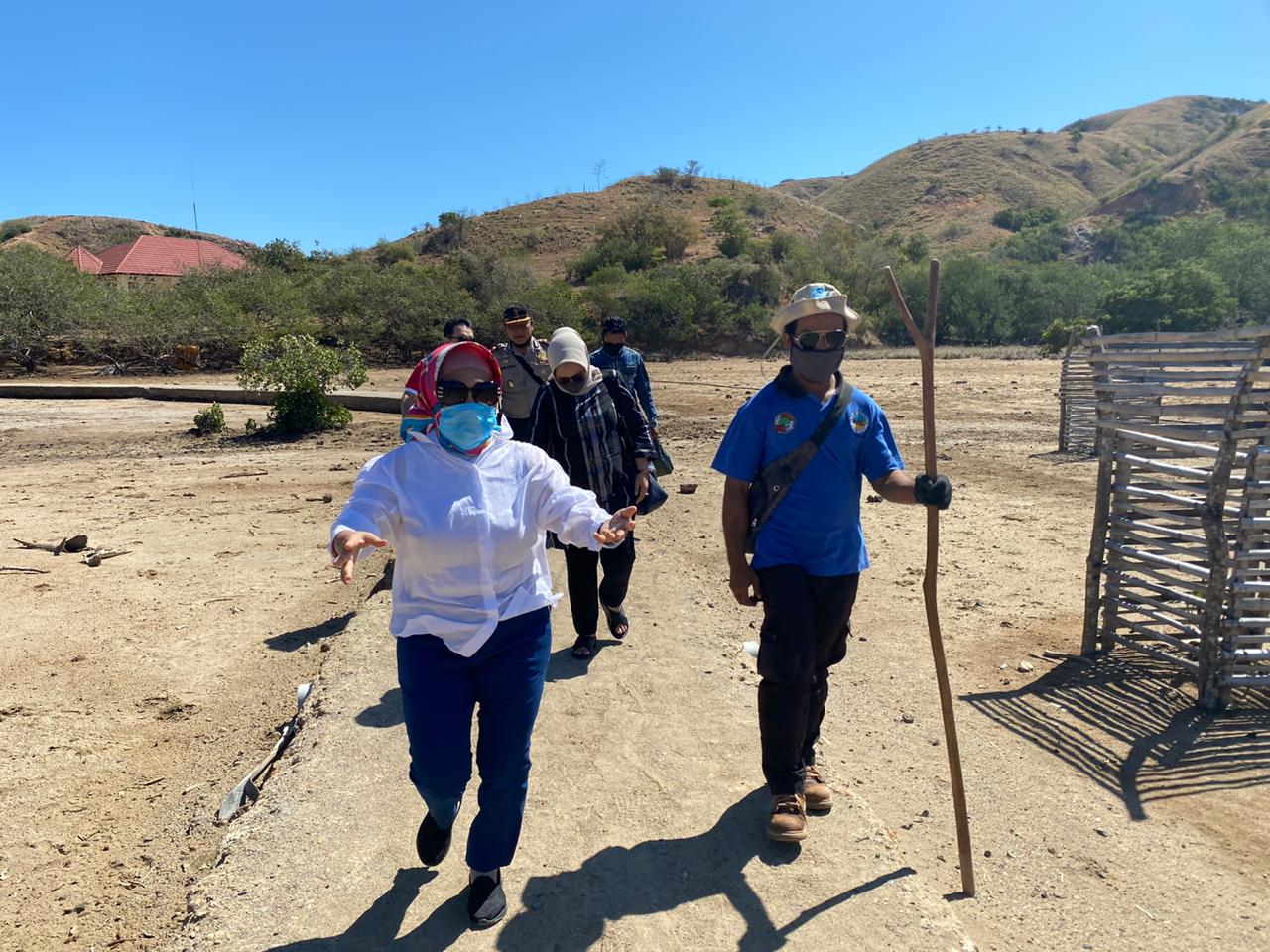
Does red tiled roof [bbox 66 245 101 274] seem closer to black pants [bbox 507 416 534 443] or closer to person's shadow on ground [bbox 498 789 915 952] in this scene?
black pants [bbox 507 416 534 443]

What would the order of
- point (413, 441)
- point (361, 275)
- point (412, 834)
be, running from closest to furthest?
point (413, 441) < point (412, 834) < point (361, 275)

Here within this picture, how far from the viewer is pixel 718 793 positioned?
3264 mm

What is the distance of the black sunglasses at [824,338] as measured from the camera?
281 centimetres

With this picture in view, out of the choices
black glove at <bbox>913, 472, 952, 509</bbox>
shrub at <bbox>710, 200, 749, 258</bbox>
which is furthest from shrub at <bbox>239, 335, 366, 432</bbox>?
shrub at <bbox>710, 200, 749, 258</bbox>

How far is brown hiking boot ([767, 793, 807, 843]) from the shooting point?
2.84m

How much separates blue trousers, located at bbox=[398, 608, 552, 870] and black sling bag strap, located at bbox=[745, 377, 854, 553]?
850 mm

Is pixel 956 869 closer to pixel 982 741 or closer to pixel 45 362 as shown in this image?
pixel 982 741

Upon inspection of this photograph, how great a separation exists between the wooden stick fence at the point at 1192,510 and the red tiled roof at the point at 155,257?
169ft

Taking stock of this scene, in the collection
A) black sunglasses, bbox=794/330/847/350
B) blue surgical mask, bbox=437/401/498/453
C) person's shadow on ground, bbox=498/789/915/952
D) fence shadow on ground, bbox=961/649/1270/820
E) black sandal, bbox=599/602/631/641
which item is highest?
black sunglasses, bbox=794/330/847/350

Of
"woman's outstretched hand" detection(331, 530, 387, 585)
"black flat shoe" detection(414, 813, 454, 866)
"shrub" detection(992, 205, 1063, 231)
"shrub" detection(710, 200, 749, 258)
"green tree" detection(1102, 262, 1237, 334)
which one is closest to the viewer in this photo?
"woman's outstretched hand" detection(331, 530, 387, 585)

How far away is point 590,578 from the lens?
458cm

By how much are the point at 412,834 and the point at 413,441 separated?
1534mm

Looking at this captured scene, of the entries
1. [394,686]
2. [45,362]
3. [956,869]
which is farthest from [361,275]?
[956,869]

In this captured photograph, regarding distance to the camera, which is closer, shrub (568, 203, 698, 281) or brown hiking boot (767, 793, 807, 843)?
brown hiking boot (767, 793, 807, 843)
